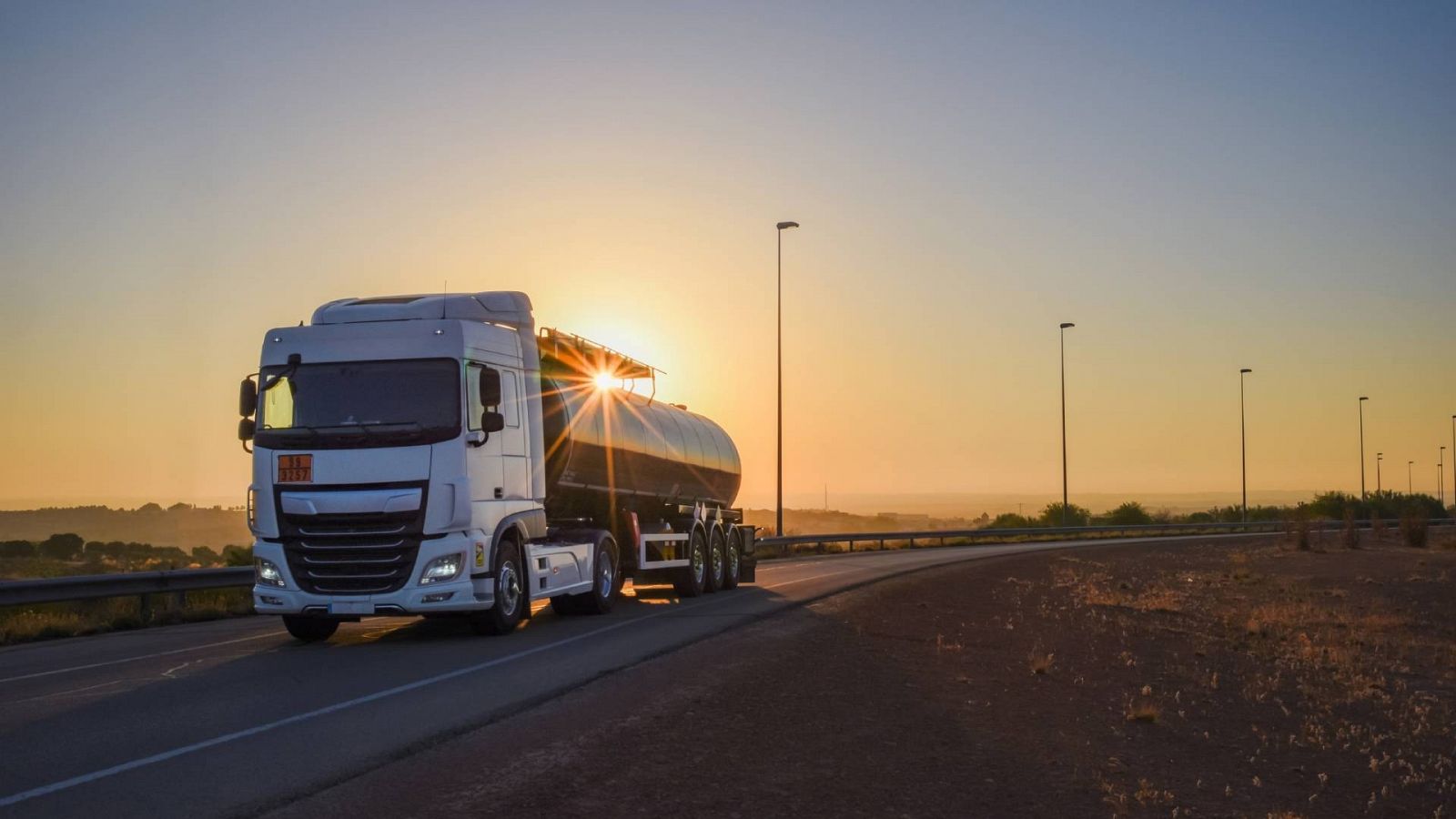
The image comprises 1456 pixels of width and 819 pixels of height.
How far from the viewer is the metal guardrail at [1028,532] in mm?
46656

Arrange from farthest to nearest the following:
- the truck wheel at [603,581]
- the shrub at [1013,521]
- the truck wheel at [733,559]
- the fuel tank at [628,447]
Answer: the shrub at [1013,521] < the truck wheel at [733,559] < the truck wheel at [603,581] < the fuel tank at [628,447]

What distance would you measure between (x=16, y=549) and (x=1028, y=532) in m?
43.1

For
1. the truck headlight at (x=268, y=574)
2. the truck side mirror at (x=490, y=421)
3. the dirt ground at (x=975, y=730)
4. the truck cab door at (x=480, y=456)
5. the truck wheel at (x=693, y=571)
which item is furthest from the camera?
the truck wheel at (x=693, y=571)

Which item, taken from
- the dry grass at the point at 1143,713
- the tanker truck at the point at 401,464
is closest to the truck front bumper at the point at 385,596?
the tanker truck at the point at 401,464

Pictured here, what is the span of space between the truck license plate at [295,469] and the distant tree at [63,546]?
3426 cm

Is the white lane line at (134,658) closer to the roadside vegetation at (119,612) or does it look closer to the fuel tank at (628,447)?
the roadside vegetation at (119,612)

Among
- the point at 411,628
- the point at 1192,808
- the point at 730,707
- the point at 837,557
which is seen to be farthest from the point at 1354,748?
the point at 837,557

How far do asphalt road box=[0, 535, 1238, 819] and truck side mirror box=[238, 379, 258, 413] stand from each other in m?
2.59

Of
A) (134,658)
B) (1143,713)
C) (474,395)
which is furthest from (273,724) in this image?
(1143,713)

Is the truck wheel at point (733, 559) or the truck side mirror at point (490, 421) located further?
the truck wheel at point (733, 559)

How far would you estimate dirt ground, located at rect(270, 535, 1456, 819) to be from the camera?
7242 millimetres

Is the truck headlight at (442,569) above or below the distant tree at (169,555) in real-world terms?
above

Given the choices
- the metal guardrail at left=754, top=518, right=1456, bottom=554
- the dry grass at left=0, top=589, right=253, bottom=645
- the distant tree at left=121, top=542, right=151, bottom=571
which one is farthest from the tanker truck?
the distant tree at left=121, top=542, right=151, bottom=571

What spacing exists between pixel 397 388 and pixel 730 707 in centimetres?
623
